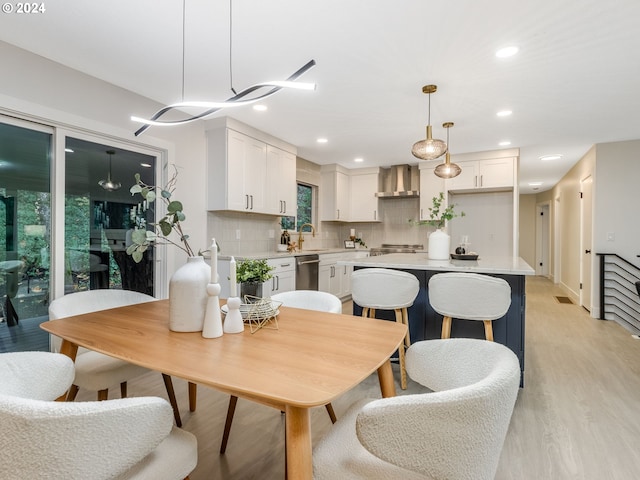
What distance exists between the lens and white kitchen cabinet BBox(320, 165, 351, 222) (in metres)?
5.93

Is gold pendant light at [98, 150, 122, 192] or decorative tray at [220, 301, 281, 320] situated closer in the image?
decorative tray at [220, 301, 281, 320]

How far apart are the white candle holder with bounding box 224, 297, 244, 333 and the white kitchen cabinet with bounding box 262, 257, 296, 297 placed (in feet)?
8.06

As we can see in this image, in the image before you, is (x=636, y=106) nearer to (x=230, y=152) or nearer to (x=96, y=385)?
(x=230, y=152)

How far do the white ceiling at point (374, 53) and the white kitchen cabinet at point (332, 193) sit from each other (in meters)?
2.13

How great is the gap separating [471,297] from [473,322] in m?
0.48

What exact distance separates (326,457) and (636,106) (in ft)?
14.2

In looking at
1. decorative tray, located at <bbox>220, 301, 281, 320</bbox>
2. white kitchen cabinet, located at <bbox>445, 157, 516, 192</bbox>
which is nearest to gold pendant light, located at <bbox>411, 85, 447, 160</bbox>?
decorative tray, located at <bbox>220, 301, 281, 320</bbox>

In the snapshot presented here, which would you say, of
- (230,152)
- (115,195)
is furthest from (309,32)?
(115,195)

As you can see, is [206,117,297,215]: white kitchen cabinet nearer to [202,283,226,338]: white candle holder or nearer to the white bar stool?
the white bar stool

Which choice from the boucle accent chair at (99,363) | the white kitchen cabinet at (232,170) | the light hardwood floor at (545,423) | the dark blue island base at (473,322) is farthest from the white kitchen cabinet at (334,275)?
the boucle accent chair at (99,363)

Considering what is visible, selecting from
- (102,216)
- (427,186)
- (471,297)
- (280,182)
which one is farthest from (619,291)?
(102,216)

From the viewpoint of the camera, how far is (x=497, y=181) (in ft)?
16.3

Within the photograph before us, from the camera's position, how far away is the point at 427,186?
5.57 metres

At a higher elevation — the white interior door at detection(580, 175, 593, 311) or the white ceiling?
the white ceiling
